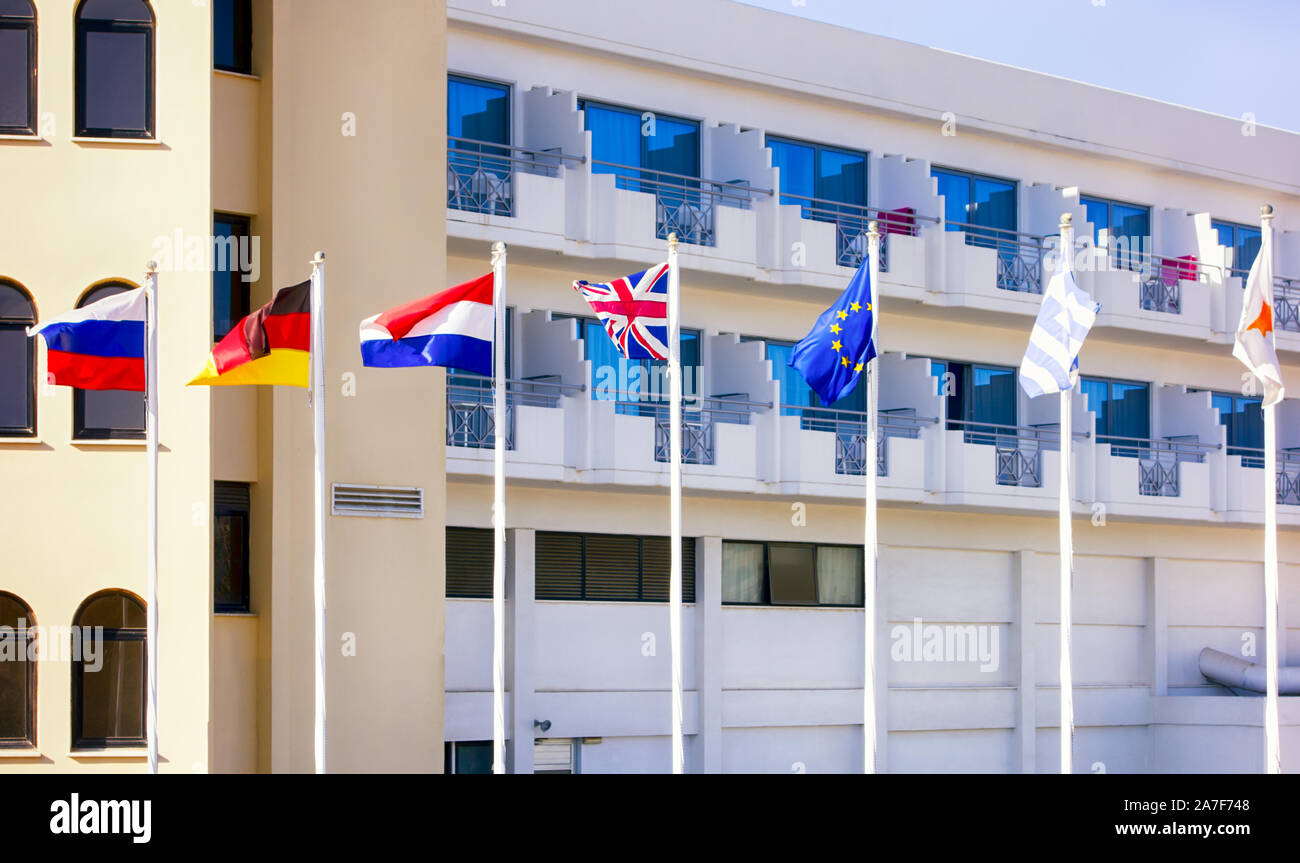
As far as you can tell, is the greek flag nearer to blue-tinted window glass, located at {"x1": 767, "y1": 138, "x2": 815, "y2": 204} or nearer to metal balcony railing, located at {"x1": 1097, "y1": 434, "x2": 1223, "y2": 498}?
blue-tinted window glass, located at {"x1": 767, "y1": 138, "x2": 815, "y2": 204}

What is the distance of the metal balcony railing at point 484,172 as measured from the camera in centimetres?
2586

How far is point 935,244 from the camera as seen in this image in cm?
3108

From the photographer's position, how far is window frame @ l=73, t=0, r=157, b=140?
61.7ft

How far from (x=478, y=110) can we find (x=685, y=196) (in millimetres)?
3858

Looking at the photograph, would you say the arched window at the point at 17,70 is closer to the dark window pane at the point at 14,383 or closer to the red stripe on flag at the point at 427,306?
the dark window pane at the point at 14,383

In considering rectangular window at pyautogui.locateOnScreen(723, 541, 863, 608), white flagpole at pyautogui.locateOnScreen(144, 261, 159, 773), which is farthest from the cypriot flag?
white flagpole at pyautogui.locateOnScreen(144, 261, 159, 773)

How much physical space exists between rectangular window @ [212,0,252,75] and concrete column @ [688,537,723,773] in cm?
1225

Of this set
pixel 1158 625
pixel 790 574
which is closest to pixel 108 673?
pixel 790 574

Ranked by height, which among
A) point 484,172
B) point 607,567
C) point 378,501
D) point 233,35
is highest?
point 233,35

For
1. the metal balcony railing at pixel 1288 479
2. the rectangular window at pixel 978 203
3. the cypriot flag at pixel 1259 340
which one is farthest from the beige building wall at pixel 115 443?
the metal balcony railing at pixel 1288 479

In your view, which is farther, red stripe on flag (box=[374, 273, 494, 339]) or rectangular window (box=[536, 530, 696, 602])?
rectangular window (box=[536, 530, 696, 602])

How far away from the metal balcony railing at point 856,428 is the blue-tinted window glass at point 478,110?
6470 millimetres

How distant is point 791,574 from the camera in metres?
30.4

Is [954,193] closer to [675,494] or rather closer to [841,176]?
[841,176]
